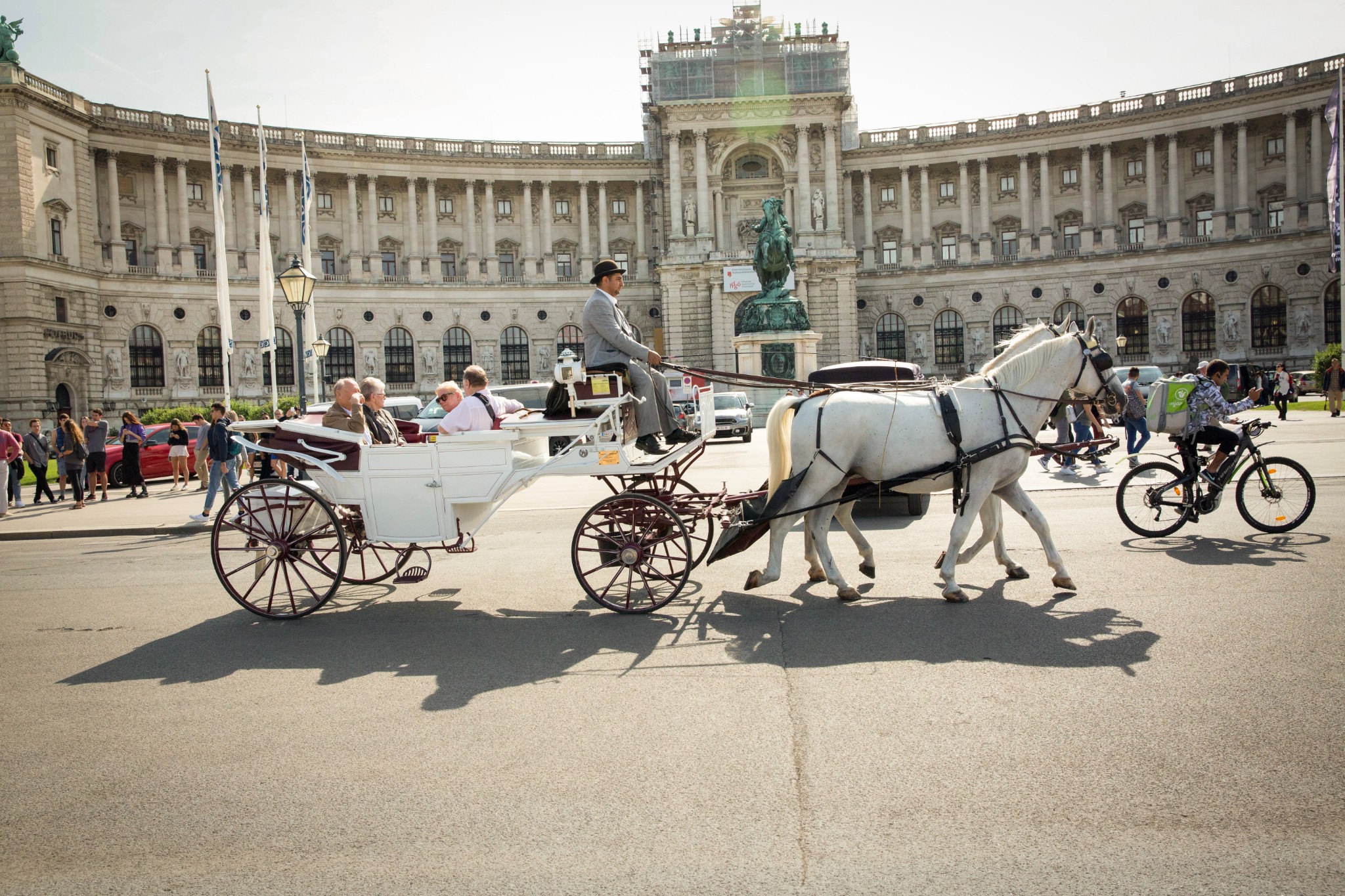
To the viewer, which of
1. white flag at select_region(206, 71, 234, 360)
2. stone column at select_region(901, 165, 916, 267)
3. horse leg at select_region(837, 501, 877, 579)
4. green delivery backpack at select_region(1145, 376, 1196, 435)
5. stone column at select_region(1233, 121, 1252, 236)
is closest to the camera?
horse leg at select_region(837, 501, 877, 579)

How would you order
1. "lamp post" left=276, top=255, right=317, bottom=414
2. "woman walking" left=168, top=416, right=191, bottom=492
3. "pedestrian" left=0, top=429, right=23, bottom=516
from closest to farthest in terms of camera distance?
"pedestrian" left=0, top=429, right=23, bottom=516, "lamp post" left=276, top=255, right=317, bottom=414, "woman walking" left=168, top=416, right=191, bottom=492

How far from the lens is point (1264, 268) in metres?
59.0

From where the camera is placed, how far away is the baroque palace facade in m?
57.9

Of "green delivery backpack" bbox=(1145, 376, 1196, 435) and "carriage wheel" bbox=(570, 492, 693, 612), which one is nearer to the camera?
"carriage wheel" bbox=(570, 492, 693, 612)

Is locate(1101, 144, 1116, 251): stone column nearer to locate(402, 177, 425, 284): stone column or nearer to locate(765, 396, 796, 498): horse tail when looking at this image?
locate(402, 177, 425, 284): stone column

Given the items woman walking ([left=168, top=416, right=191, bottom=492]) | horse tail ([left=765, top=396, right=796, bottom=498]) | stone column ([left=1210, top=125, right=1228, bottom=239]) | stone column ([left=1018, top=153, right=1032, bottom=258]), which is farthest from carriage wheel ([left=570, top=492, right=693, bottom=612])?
stone column ([left=1210, top=125, right=1228, bottom=239])

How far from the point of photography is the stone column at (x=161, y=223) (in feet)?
193

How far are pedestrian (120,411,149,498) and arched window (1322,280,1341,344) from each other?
2385 inches

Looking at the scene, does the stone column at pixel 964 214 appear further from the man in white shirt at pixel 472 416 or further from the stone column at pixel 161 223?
the man in white shirt at pixel 472 416

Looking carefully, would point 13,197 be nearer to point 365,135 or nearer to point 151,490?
Result: point 365,135

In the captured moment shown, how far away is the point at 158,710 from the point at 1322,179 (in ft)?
225

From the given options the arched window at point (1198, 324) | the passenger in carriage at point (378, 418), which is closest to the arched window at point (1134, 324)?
the arched window at point (1198, 324)

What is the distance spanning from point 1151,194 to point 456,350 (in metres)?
45.7

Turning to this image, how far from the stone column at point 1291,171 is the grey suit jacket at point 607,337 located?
63.7 m
